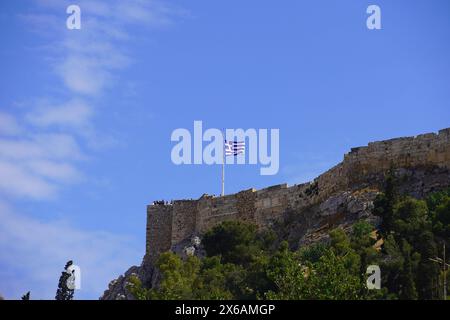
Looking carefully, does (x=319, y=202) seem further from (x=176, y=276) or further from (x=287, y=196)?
(x=176, y=276)

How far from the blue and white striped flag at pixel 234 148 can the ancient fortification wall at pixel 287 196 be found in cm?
224

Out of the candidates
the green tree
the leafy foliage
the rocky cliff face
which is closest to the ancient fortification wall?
the rocky cliff face

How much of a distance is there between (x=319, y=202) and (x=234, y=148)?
417 centimetres

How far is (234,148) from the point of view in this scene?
50.5 meters

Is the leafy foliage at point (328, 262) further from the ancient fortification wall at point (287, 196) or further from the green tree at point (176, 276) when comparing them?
the ancient fortification wall at point (287, 196)

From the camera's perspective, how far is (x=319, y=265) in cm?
3456

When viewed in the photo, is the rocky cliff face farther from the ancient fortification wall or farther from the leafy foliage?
the leafy foliage

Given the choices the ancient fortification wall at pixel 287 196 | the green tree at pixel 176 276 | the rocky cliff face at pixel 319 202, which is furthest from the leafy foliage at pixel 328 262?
the ancient fortification wall at pixel 287 196

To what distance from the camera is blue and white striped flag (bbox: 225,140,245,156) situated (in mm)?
50338

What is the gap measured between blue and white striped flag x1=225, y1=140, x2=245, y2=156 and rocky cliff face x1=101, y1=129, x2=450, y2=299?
225cm

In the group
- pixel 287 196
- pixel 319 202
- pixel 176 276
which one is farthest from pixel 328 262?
pixel 287 196
